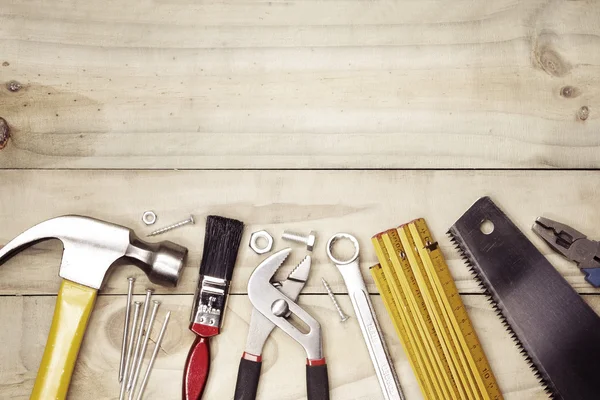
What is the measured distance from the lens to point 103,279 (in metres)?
1.55

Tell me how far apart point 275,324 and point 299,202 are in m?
0.31

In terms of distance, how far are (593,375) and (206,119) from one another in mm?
1148

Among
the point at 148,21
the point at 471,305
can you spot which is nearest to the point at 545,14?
the point at 471,305

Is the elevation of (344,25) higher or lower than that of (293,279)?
higher

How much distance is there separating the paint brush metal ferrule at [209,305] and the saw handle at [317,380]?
0.24m

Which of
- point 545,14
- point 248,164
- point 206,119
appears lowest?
point 248,164

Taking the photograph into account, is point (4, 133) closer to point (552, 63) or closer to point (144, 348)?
point (144, 348)

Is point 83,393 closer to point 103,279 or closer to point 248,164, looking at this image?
point 103,279

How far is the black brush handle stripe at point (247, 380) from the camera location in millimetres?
1563

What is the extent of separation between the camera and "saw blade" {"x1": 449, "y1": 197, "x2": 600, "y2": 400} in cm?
161

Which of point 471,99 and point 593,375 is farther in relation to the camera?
point 471,99

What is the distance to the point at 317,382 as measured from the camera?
5.13ft

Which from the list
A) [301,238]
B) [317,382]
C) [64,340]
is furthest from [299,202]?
[64,340]

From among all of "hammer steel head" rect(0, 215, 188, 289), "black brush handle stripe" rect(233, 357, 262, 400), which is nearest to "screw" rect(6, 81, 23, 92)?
"hammer steel head" rect(0, 215, 188, 289)
